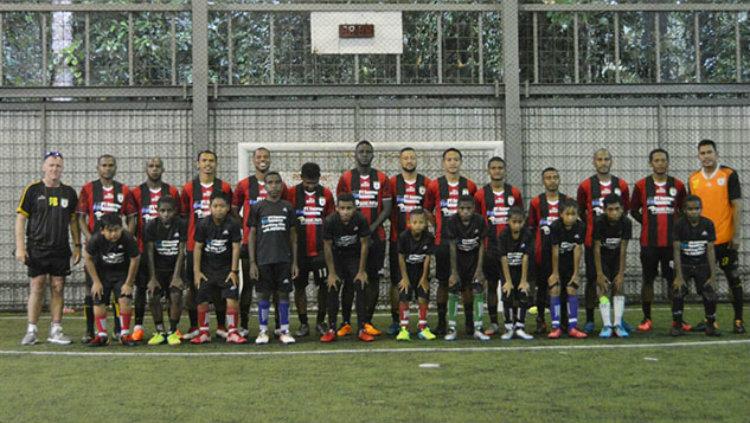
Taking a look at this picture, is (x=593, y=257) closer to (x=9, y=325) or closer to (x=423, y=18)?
(x=423, y=18)

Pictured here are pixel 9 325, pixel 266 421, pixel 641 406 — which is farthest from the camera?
pixel 9 325

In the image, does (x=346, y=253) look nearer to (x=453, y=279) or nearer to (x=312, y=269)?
(x=312, y=269)

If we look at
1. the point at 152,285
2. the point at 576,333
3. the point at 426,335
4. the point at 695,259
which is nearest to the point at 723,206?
the point at 695,259

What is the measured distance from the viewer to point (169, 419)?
5.37 m

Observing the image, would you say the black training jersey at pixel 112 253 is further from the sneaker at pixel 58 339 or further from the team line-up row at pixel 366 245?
the sneaker at pixel 58 339

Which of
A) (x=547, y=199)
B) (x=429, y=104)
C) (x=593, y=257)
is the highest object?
(x=429, y=104)

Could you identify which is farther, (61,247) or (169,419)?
(61,247)

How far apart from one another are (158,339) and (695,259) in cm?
548

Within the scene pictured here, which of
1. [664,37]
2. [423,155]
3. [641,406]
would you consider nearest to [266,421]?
[641,406]

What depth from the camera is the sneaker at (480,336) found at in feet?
30.2

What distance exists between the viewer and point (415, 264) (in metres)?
9.66

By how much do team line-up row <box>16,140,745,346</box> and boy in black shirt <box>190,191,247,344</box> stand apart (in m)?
0.01

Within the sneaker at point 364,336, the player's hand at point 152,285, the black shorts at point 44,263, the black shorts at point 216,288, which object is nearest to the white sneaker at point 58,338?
the black shorts at point 44,263

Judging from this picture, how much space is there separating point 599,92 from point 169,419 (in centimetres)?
982
